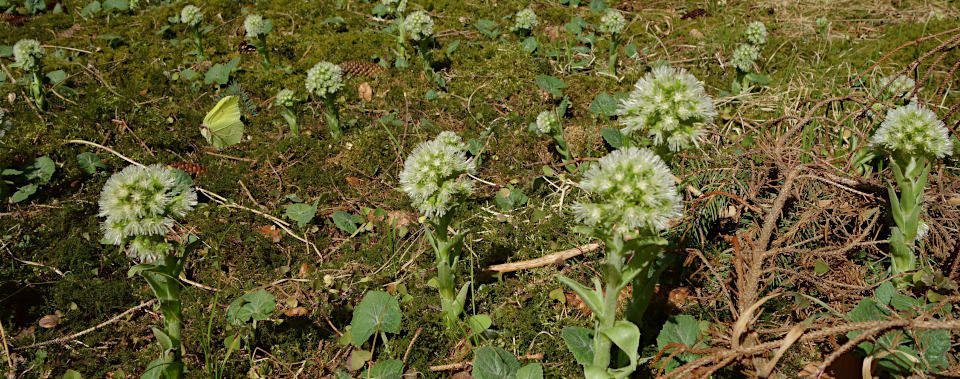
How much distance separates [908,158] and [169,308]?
339 centimetres

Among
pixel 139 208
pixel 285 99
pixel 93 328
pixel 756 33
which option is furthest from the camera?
pixel 756 33

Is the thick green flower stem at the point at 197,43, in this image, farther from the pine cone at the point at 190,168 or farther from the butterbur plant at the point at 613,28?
the butterbur plant at the point at 613,28

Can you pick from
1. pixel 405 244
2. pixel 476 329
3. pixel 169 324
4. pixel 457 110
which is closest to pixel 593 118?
pixel 457 110

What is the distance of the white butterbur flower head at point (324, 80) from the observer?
4129 millimetres

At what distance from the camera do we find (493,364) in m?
2.54

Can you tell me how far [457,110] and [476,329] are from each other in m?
2.08

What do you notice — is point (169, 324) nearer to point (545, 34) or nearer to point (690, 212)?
point (690, 212)

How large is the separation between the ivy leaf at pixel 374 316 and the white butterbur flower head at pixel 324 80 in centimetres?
179

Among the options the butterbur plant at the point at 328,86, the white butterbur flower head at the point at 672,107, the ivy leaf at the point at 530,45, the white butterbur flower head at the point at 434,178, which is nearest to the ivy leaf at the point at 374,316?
the white butterbur flower head at the point at 434,178

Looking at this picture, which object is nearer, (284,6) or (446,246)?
(446,246)

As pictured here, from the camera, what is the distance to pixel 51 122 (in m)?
4.24

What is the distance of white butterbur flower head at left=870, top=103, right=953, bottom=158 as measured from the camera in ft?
8.38

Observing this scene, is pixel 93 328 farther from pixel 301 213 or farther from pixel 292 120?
pixel 292 120

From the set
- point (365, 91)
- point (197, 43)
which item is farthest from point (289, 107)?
point (197, 43)
